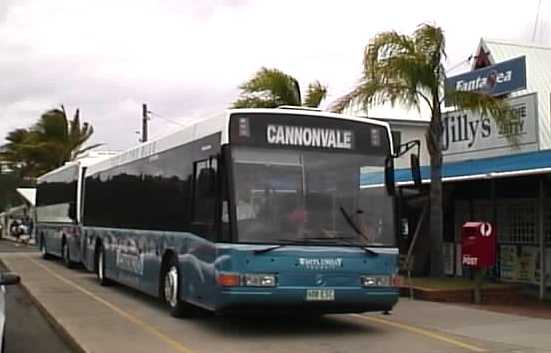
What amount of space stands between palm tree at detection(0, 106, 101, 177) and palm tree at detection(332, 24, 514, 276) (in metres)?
38.5

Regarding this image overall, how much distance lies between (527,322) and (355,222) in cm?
336

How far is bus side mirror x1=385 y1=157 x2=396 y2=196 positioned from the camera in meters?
11.3

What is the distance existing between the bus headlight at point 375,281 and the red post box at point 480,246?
14.4 feet

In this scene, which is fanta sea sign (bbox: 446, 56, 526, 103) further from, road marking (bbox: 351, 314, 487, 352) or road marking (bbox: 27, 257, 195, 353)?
road marking (bbox: 27, 257, 195, 353)

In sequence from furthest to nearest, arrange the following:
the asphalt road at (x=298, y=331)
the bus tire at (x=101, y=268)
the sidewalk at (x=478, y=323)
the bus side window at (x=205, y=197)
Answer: the bus tire at (x=101, y=268), the bus side window at (x=205, y=197), the sidewalk at (x=478, y=323), the asphalt road at (x=298, y=331)

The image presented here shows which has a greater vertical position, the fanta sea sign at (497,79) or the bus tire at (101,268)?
the fanta sea sign at (497,79)

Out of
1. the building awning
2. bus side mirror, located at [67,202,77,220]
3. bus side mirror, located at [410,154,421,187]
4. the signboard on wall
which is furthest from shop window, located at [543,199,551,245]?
bus side mirror, located at [67,202,77,220]

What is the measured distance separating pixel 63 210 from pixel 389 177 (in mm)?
18319

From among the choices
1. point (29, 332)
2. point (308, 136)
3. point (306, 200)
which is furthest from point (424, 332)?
point (29, 332)

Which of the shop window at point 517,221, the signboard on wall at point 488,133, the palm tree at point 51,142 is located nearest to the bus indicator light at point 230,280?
the shop window at point 517,221

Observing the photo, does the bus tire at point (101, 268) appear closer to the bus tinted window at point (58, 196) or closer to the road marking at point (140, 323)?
the road marking at point (140, 323)

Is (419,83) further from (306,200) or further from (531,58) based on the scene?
(531,58)

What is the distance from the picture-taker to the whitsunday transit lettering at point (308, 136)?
11.1 m

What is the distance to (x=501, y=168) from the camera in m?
16.2
